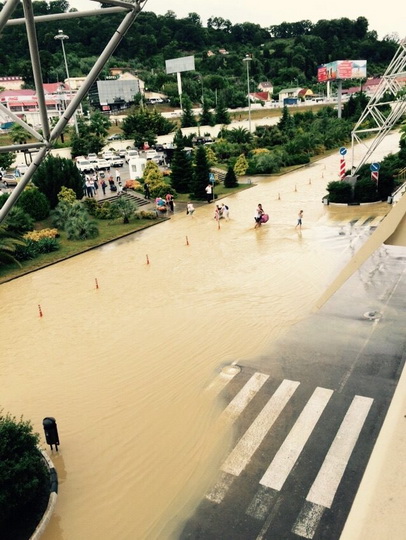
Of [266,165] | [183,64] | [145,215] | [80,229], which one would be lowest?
[145,215]

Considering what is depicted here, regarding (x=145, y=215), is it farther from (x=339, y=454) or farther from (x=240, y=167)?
(x=339, y=454)

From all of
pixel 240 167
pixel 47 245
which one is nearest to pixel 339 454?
pixel 47 245

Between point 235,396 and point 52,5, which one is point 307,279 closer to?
point 235,396

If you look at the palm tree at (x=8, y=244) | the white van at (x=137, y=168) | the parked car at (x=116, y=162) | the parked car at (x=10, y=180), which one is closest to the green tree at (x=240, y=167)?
the white van at (x=137, y=168)

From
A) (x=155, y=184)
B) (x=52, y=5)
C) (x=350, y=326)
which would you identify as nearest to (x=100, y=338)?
(x=350, y=326)

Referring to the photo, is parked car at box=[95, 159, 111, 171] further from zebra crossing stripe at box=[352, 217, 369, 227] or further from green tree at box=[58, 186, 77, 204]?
zebra crossing stripe at box=[352, 217, 369, 227]

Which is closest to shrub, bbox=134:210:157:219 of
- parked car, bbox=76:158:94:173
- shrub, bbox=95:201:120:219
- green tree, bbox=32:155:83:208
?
shrub, bbox=95:201:120:219
